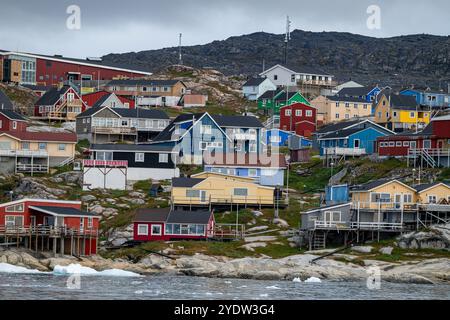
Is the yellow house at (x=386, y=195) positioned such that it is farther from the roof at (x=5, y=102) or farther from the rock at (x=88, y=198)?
the roof at (x=5, y=102)

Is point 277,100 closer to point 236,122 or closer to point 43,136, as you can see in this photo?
point 236,122

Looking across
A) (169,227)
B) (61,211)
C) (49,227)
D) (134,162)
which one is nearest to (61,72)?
(134,162)

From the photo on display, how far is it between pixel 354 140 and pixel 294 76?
150 ft

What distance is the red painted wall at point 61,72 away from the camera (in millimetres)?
168625

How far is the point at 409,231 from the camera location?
95.1m

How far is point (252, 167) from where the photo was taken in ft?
386

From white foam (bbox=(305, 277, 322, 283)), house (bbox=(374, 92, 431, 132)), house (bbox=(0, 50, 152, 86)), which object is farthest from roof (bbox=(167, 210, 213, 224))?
house (bbox=(0, 50, 152, 86))

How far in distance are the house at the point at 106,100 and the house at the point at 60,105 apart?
229 centimetres

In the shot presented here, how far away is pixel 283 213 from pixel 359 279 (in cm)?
1804

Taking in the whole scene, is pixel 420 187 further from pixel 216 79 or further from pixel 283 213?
pixel 216 79

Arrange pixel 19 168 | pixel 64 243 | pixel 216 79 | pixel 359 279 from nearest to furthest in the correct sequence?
pixel 359 279 → pixel 64 243 → pixel 19 168 → pixel 216 79
